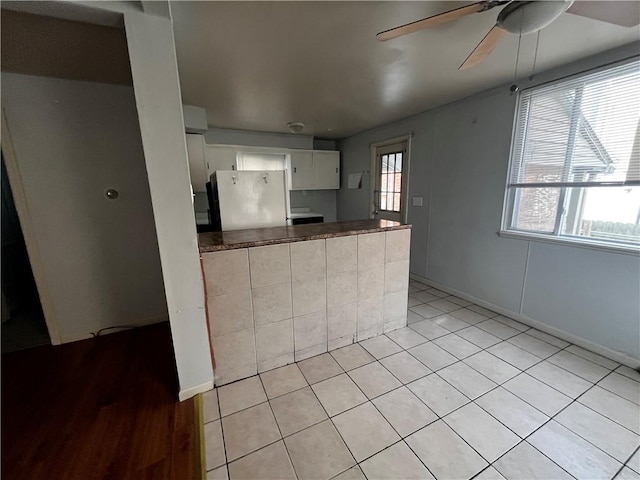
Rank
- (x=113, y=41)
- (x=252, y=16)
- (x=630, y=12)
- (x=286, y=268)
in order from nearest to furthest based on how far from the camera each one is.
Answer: (x=630, y=12) < (x=252, y=16) < (x=113, y=41) < (x=286, y=268)

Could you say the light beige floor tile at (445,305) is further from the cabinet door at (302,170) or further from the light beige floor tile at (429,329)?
the cabinet door at (302,170)

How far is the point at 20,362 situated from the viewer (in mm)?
2078

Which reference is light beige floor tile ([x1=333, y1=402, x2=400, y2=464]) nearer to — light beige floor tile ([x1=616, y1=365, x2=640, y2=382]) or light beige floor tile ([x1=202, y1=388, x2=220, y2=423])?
light beige floor tile ([x1=202, y1=388, x2=220, y2=423])

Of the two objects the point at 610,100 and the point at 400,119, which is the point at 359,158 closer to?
the point at 400,119

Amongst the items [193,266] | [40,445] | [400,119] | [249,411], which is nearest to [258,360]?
[249,411]

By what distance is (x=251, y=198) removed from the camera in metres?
2.21

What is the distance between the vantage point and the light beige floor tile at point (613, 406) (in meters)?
1.53

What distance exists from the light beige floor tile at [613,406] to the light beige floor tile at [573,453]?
1.14ft

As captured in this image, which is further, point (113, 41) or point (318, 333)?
point (318, 333)

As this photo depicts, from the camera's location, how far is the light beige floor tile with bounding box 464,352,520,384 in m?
1.91

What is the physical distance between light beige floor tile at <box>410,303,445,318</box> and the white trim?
2.14m

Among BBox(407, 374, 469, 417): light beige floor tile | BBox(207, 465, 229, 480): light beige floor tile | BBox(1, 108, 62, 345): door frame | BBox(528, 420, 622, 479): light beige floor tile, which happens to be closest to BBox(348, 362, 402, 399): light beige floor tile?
BBox(407, 374, 469, 417): light beige floor tile

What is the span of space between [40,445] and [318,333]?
5.58 ft

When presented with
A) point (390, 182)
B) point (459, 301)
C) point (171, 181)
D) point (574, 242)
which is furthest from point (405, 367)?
point (390, 182)
